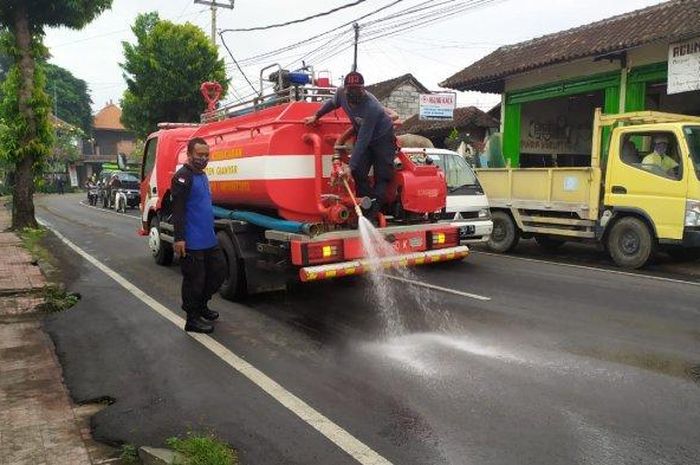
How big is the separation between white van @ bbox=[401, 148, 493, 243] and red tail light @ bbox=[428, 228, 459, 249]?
2702 mm

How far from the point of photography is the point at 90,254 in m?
12.0

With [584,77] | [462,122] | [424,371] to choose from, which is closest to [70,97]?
[462,122]

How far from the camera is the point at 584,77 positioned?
1571 cm

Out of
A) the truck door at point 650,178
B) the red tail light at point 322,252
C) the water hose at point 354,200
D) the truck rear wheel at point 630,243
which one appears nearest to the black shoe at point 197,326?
the red tail light at point 322,252

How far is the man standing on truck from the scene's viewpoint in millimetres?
6539

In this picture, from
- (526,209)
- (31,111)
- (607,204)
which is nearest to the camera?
(607,204)

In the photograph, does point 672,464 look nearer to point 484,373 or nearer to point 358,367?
point 484,373

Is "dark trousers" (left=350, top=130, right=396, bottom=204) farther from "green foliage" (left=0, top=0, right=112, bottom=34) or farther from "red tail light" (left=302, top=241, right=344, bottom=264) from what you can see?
"green foliage" (left=0, top=0, right=112, bottom=34)

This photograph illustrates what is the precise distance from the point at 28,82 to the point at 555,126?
50.5ft

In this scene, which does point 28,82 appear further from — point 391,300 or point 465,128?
point 465,128

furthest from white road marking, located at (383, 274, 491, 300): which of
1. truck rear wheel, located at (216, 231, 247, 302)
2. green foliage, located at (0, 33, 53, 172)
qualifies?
green foliage, located at (0, 33, 53, 172)

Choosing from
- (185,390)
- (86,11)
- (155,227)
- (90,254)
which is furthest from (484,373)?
(86,11)

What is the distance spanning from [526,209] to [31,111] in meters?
12.9

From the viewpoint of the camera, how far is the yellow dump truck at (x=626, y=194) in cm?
920
